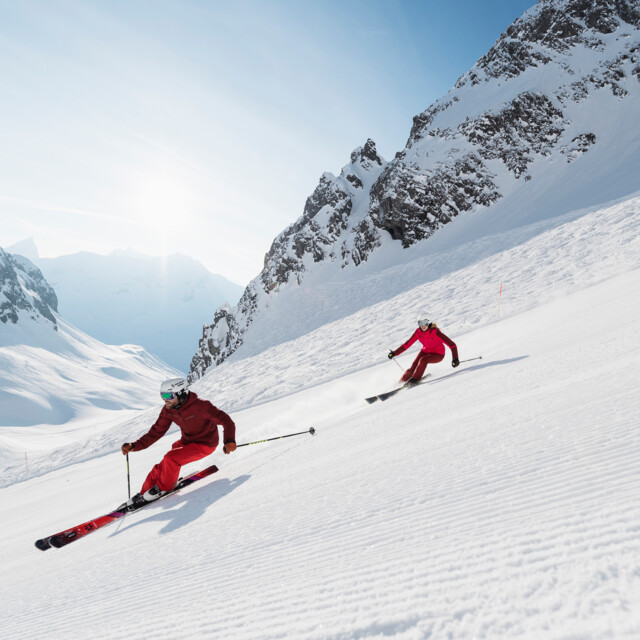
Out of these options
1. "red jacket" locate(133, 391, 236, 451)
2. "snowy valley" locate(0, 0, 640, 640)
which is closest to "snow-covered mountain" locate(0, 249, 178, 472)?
"snowy valley" locate(0, 0, 640, 640)

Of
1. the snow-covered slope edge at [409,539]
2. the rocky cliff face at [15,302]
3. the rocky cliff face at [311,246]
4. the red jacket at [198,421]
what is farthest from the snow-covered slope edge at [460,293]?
the rocky cliff face at [15,302]

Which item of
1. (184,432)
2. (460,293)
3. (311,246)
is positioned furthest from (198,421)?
(311,246)

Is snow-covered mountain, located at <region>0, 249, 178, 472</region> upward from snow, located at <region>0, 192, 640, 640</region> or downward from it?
upward

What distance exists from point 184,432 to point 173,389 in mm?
661

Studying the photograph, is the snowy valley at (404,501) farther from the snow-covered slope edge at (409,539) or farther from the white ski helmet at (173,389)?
the white ski helmet at (173,389)

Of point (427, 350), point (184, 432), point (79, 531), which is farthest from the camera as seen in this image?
point (427, 350)

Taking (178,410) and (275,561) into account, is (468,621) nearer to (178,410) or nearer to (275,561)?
(275,561)

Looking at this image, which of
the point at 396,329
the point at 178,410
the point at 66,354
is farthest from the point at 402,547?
the point at 66,354

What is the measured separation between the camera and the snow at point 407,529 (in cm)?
145

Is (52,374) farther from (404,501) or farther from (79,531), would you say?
(404,501)

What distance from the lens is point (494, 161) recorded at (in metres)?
38.5

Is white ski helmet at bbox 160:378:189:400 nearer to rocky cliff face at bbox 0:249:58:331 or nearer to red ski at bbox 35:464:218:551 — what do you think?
red ski at bbox 35:464:218:551

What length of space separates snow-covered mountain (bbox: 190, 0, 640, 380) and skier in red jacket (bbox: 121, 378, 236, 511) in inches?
890

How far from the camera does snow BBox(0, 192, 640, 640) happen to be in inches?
57.2
